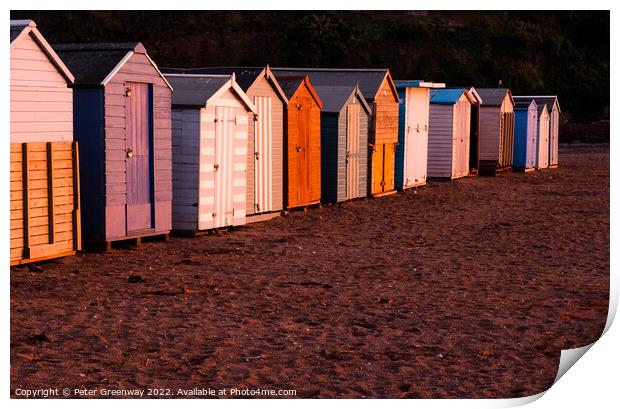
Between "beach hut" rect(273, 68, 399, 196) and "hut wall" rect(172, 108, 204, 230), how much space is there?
6.75 metres

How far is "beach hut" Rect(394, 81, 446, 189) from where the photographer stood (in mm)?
22625

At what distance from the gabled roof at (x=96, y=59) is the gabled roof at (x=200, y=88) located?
4.51 ft


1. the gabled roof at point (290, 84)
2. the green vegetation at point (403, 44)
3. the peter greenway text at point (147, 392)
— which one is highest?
the green vegetation at point (403, 44)

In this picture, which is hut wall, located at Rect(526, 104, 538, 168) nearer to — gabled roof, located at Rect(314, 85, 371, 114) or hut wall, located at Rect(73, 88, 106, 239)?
gabled roof, located at Rect(314, 85, 371, 114)

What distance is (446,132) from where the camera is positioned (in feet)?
86.3

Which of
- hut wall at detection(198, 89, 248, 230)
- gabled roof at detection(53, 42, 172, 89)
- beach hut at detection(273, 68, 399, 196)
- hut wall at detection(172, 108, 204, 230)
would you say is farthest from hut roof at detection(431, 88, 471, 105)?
gabled roof at detection(53, 42, 172, 89)

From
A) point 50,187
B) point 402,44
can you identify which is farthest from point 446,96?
point 402,44

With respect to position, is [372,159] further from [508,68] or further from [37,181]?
[508,68]

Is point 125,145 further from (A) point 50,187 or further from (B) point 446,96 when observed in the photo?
(B) point 446,96

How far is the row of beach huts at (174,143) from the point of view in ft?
36.4

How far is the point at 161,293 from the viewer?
998 cm

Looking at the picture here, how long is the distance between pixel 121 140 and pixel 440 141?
15.1 meters

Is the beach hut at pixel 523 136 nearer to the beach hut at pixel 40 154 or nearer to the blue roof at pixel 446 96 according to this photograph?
the blue roof at pixel 446 96

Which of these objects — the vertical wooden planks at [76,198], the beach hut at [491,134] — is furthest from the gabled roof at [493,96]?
the vertical wooden planks at [76,198]
